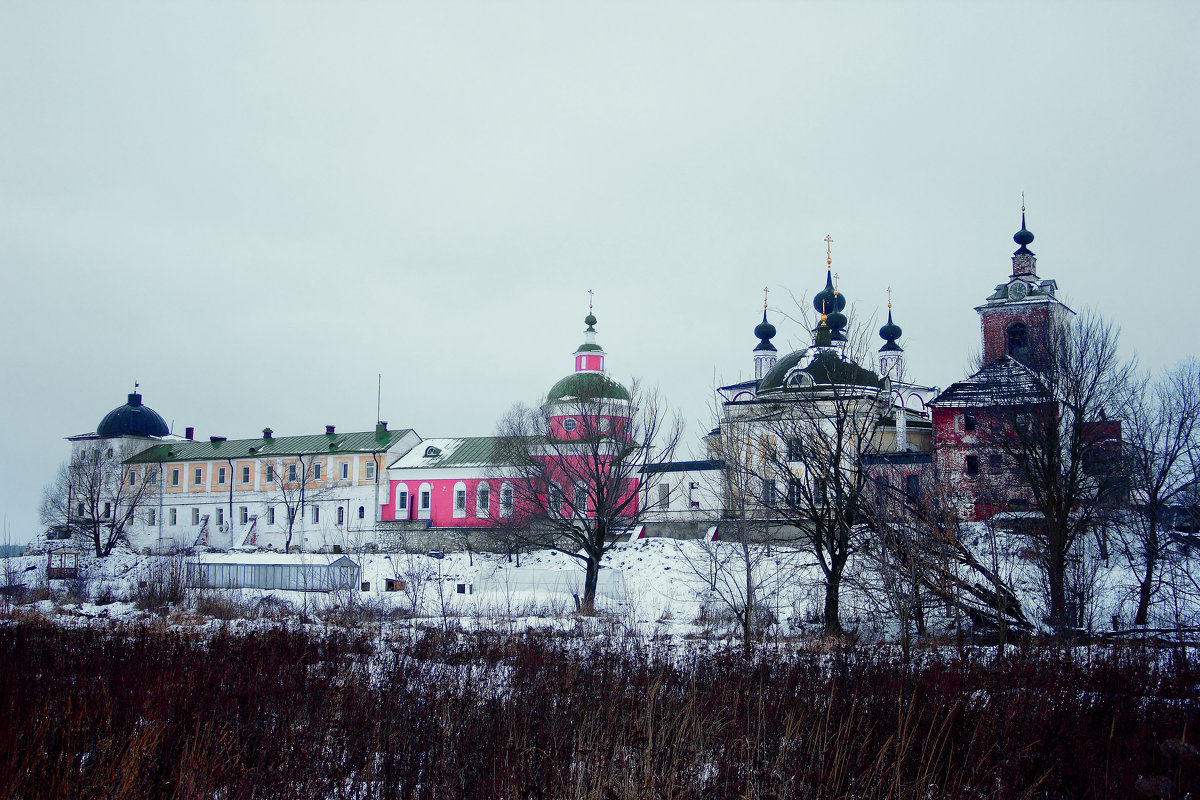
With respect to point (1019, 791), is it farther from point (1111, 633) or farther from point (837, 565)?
point (1111, 633)

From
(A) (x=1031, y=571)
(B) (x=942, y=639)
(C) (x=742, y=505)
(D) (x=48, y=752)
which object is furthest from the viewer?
(A) (x=1031, y=571)

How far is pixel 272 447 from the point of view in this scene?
5388 centimetres

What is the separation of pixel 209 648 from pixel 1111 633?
1428cm

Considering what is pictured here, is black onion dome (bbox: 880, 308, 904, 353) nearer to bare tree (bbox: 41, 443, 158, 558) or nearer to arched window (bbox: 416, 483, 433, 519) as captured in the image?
arched window (bbox: 416, 483, 433, 519)

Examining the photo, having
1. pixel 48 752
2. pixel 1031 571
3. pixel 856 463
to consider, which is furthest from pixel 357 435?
pixel 48 752

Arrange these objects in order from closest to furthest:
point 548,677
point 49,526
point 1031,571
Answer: point 548,677 → point 1031,571 → point 49,526

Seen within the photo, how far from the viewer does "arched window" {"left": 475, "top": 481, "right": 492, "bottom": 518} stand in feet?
149

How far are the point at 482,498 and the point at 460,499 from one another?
1.68 meters

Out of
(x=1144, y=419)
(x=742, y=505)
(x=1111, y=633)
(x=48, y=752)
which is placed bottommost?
(x=1111, y=633)

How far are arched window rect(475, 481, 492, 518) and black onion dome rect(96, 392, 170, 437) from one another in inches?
990

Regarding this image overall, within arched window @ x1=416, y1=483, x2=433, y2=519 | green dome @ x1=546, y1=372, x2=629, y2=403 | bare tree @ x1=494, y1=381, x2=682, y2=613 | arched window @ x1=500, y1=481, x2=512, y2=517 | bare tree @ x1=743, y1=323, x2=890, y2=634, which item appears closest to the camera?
bare tree @ x1=743, y1=323, x2=890, y2=634

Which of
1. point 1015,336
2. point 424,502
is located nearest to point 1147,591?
point 424,502

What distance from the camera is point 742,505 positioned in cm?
1636

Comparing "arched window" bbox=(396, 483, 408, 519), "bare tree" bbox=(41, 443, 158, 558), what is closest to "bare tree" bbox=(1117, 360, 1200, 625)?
"arched window" bbox=(396, 483, 408, 519)
